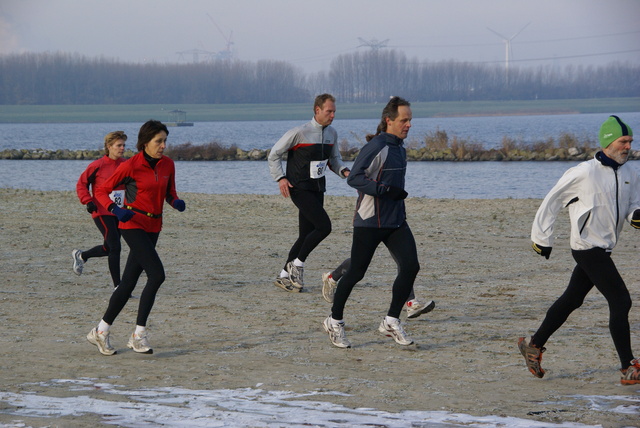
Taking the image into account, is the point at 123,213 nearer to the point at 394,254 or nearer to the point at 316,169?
the point at 394,254

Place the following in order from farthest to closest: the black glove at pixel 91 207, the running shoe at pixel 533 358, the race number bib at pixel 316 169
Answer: the race number bib at pixel 316 169 → the black glove at pixel 91 207 → the running shoe at pixel 533 358

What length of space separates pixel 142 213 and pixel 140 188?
0.18 meters

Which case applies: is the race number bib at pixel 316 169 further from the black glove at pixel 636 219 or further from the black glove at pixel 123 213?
the black glove at pixel 636 219

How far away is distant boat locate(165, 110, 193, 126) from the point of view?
14475 centimetres

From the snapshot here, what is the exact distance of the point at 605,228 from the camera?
5.55m

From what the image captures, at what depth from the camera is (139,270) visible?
661 cm

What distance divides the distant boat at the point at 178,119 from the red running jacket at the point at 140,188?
138666 mm

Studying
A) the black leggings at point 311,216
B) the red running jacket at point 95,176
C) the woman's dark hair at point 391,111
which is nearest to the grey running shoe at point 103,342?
the red running jacket at point 95,176

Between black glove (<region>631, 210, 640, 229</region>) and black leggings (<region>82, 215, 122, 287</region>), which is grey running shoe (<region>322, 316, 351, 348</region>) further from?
black leggings (<region>82, 215, 122, 287</region>)

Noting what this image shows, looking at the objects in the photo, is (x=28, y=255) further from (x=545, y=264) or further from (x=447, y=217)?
(x=447, y=217)

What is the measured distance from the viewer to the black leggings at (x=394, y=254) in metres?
6.60

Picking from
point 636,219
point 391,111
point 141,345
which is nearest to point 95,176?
point 141,345

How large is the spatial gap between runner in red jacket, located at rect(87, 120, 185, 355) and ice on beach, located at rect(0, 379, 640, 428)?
0.98 metres

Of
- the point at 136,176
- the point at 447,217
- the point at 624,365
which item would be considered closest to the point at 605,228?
the point at 624,365
